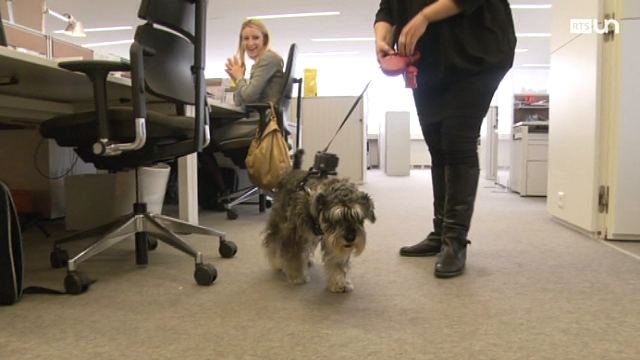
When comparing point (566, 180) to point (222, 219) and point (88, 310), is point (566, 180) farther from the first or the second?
point (88, 310)

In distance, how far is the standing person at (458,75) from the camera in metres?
1.57

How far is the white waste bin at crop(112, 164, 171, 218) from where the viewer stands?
223 cm

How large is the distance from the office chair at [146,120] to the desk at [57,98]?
0.77 ft

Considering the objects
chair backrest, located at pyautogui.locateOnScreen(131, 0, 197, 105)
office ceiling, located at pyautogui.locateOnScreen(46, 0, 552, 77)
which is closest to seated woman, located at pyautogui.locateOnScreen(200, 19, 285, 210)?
chair backrest, located at pyautogui.locateOnScreen(131, 0, 197, 105)

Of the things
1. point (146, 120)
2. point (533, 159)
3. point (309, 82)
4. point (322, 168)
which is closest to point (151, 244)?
point (146, 120)

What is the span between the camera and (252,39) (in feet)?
10.1

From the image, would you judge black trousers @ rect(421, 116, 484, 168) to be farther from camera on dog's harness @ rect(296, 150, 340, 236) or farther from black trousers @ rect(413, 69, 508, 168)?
camera on dog's harness @ rect(296, 150, 340, 236)

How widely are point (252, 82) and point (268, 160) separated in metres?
0.81

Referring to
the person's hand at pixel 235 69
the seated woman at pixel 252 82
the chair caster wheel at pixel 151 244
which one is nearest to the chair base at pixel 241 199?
the seated woman at pixel 252 82

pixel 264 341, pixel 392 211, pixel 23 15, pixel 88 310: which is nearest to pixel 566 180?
pixel 392 211

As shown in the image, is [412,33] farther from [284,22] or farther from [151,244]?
[284,22]

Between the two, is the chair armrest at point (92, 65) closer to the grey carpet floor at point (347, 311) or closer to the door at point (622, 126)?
the grey carpet floor at point (347, 311)

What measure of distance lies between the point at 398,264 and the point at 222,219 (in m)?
1.60

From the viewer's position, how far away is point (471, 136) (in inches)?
64.1
